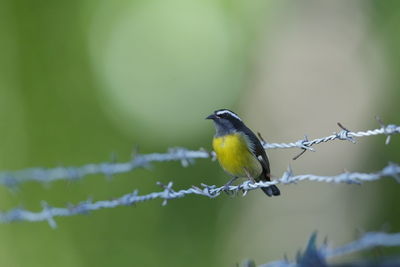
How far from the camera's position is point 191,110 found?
58.7 feet

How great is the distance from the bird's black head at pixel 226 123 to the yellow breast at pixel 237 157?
4.9 inches

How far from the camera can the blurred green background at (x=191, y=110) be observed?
11.7m

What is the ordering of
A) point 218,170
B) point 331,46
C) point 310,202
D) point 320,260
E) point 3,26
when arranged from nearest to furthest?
1. point 320,260
2. point 310,202
3. point 331,46
4. point 218,170
5. point 3,26

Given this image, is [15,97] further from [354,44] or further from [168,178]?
[354,44]

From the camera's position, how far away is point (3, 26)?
1617 centimetres

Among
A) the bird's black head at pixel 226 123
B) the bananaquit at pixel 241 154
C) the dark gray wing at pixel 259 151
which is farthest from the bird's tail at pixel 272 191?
the bird's black head at pixel 226 123

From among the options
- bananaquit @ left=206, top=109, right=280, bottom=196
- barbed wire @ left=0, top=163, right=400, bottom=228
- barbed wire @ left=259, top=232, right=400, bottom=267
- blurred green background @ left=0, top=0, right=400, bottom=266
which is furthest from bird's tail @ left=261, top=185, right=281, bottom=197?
blurred green background @ left=0, top=0, right=400, bottom=266

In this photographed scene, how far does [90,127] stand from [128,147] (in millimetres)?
941

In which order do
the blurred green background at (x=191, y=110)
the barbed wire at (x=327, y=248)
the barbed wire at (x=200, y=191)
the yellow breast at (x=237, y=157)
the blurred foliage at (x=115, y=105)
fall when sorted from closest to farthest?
the barbed wire at (x=327, y=248) < the barbed wire at (x=200, y=191) < the yellow breast at (x=237, y=157) < the blurred green background at (x=191, y=110) < the blurred foliage at (x=115, y=105)

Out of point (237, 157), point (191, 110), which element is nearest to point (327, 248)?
point (237, 157)

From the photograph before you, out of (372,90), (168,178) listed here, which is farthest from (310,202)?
(168,178)

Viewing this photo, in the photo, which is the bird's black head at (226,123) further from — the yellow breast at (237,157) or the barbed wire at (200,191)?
the barbed wire at (200,191)

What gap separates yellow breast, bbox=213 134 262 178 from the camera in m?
5.65

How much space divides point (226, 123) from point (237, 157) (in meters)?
0.38
